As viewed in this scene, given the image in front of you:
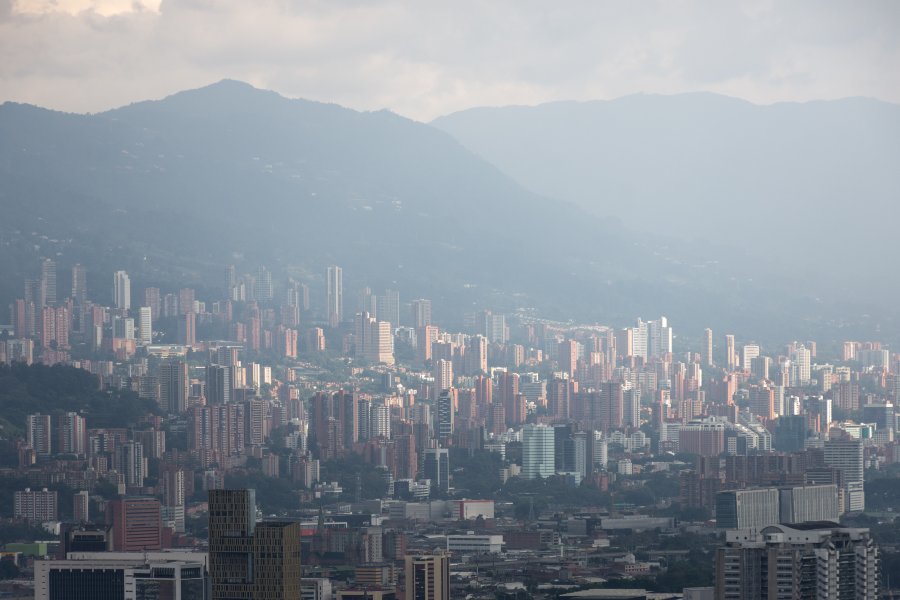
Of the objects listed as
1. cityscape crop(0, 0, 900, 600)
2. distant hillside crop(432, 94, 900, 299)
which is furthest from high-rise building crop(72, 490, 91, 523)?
distant hillside crop(432, 94, 900, 299)

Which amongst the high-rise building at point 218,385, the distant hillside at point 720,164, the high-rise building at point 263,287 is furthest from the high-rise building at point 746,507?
the distant hillside at point 720,164

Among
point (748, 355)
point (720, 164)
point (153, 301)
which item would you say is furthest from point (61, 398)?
point (720, 164)

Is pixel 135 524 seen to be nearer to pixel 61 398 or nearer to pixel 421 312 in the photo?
pixel 61 398

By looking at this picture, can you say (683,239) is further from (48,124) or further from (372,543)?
(372,543)

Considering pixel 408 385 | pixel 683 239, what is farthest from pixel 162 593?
pixel 683 239

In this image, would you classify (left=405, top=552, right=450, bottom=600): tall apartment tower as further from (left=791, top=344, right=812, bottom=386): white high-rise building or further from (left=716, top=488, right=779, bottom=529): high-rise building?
(left=791, top=344, right=812, bottom=386): white high-rise building

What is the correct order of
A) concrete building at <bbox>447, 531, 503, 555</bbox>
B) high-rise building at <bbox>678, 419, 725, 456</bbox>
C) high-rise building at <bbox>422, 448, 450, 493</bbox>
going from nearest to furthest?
concrete building at <bbox>447, 531, 503, 555</bbox>
high-rise building at <bbox>422, 448, 450, 493</bbox>
high-rise building at <bbox>678, 419, 725, 456</bbox>

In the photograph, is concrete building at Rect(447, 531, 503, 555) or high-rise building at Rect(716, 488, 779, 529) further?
high-rise building at Rect(716, 488, 779, 529)
